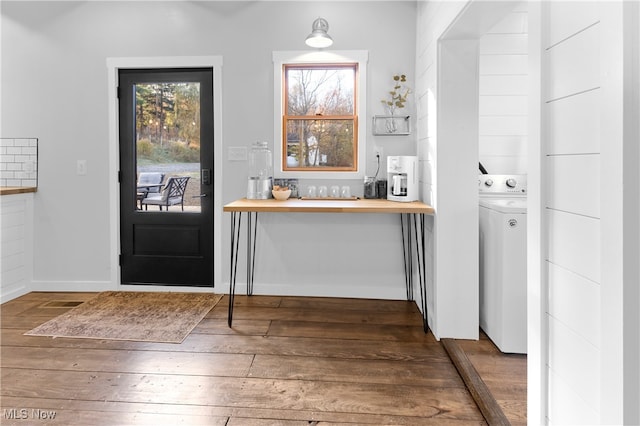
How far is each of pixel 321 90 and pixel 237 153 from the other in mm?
928

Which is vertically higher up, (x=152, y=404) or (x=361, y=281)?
(x=361, y=281)

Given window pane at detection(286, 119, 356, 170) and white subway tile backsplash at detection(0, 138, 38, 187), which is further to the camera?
white subway tile backsplash at detection(0, 138, 38, 187)

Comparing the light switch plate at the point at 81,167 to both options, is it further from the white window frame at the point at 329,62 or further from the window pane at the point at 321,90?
the window pane at the point at 321,90

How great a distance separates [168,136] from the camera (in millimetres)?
3510

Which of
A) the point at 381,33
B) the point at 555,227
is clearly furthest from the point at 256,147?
the point at 555,227

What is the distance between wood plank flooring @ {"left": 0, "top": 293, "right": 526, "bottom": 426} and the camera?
1.76 m

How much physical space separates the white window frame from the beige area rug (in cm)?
149

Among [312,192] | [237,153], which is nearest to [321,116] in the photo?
[312,192]

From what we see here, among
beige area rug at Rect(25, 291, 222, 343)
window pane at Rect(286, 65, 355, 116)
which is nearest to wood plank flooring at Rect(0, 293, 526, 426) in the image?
beige area rug at Rect(25, 291, 222, 343)

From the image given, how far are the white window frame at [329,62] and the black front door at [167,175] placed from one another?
0.60 m

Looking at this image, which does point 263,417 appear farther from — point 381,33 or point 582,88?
point 381,33

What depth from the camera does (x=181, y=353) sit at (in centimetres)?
235

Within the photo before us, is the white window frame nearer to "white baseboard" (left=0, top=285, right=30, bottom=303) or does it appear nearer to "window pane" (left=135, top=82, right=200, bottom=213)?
"window pane" (left=135, top=82, right=200, bottom=213)

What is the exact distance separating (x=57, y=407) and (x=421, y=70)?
124 inches
